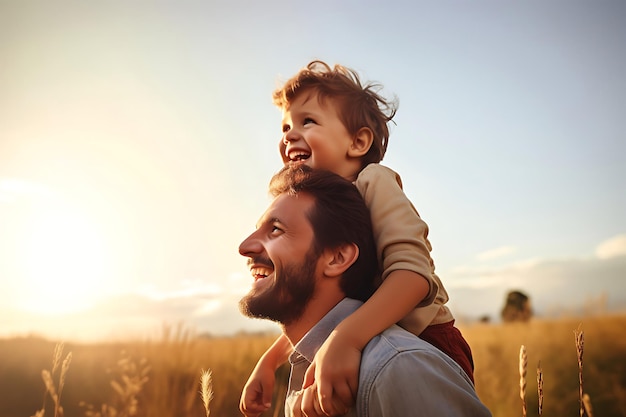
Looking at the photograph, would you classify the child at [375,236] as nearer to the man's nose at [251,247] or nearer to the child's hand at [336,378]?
the child's hand at [336,378]

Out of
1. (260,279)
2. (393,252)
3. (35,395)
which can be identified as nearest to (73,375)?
(35,395)

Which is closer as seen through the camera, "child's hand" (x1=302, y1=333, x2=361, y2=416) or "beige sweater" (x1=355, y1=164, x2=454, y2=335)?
"child's hand" (x1=302, y1=333, x2=361, y2=416)

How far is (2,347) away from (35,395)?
2.44 ft

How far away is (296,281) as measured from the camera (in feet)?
7.58

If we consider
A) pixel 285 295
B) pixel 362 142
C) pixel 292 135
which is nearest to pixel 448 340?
pixel 285 295

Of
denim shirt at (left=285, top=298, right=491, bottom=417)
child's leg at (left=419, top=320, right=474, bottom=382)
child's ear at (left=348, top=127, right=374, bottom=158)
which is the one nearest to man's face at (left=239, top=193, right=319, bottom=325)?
denim shirt at (left=285, top=298, right=491, bottom=417)

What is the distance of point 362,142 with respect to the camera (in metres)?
3.29

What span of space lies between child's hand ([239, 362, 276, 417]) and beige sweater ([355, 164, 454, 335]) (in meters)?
0.80

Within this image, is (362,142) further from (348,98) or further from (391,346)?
(391,346)

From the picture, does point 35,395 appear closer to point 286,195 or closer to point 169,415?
point 169,415

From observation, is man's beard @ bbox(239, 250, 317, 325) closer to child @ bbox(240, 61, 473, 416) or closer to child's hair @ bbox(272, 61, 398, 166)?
child @ bbox(240, 61, 473, 416)

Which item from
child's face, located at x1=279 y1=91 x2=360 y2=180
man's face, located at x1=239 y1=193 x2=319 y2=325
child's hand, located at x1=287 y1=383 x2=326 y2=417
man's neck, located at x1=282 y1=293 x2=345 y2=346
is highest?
child's face, located at x1=279 y1=91 x2=360 y2=180

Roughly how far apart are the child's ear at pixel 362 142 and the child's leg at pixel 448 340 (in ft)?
3.54

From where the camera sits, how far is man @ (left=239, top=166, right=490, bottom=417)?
84.2 inches
